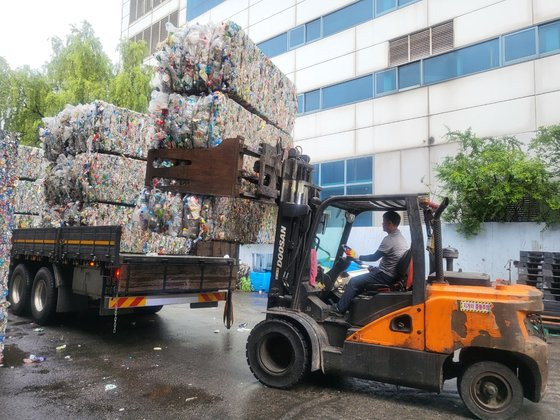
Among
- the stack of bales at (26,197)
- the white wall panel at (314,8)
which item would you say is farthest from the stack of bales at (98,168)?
the white wall panel at (314,8)

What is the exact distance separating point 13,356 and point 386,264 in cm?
512

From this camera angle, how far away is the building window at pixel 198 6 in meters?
23.7

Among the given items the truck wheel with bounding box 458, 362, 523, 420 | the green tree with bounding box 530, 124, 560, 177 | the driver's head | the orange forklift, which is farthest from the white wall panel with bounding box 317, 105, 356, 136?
the truck wheel with bounding box 458, 362, 523, 420

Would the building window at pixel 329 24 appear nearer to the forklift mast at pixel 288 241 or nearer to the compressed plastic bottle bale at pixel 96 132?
the compressed plastic bottle bale at pixel 96 132

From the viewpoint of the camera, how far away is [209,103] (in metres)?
5.10

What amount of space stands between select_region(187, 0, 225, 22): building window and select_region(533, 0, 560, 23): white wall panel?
15322 millimetres

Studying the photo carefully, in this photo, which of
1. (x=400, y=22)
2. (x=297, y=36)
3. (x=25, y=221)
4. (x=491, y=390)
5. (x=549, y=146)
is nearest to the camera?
(x=491, y=390)

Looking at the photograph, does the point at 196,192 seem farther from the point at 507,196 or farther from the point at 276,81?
the point at 507,196

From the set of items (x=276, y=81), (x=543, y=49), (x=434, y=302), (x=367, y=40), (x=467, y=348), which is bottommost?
(x=467, y=348)

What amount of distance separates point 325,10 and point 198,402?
17219 millimetres

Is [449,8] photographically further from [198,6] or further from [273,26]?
[198,6]

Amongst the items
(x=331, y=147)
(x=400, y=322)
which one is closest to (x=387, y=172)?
(x=331, y=147)

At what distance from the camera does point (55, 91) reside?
67.6 feet

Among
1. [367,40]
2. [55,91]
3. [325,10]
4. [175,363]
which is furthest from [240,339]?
[55,91]
